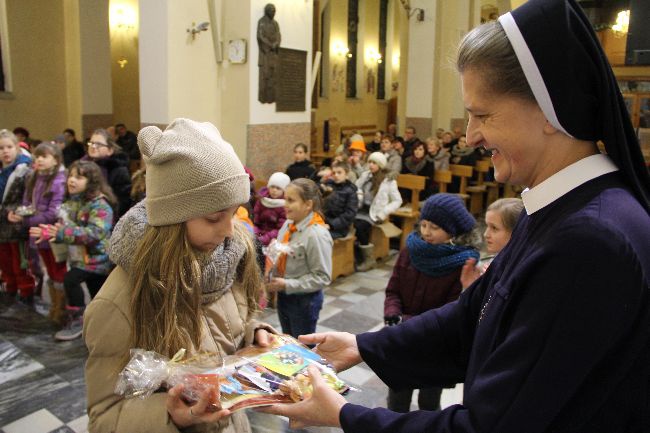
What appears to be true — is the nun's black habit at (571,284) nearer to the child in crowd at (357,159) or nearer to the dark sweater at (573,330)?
the dark sweater at (573,330)

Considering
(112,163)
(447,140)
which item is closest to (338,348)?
(112,163)

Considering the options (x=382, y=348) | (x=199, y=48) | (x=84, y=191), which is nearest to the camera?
Answer: (x=382, y=348)

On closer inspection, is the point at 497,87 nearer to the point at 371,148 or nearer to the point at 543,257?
the point at 543,257

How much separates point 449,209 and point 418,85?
9.97 metres

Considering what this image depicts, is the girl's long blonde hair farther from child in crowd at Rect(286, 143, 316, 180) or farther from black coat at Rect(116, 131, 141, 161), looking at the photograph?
black coat at Rect(116, 131, 141, 161)

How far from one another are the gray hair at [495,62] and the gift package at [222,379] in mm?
902

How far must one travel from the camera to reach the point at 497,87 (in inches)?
45.3

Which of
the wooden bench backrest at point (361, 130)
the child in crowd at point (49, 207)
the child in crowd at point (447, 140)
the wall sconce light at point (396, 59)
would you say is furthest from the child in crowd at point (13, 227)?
the wall sconce light at point (396, 59)

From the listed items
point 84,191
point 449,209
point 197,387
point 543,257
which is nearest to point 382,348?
point 197,387

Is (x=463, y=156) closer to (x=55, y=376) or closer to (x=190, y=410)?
(x=55, y=376)

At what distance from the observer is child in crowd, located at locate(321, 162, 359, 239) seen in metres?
6.26

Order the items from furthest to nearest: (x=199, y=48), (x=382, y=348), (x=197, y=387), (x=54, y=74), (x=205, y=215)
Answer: (x=54, y=74), (x=199, y=48), (x=382, y=348), (x=205, y=215), (x=197, y=387)

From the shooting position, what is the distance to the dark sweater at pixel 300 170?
7.56 m

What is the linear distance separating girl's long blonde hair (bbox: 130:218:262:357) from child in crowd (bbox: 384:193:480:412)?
1667mm
